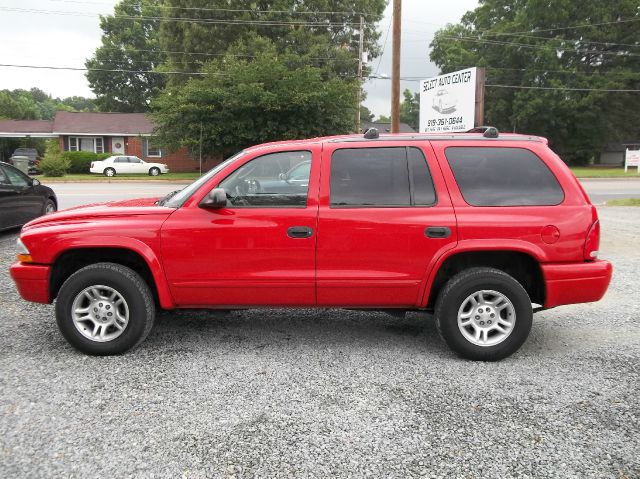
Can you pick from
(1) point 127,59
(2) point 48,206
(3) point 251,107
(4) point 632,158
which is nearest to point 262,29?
(3) point 251,107

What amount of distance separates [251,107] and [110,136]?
56.0 feet

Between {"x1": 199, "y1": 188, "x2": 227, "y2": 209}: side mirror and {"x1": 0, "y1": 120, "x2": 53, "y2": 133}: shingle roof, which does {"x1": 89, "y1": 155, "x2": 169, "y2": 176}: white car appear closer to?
{"x1": 0, "y1": 120, "x2": 53, "y2": 133}: shingle roof

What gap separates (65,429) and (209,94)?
24.7 meters

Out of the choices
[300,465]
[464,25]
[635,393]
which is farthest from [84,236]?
[464,25]

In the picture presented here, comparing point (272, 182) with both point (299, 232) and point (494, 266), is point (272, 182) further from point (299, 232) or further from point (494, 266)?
point (494, 266)

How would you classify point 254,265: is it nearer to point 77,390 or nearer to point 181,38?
point 77,390

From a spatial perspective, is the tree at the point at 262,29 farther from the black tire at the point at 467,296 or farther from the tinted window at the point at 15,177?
the black tire at the point at 467,296

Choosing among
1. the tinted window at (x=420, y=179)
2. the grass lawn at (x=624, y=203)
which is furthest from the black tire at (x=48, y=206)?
the grass lawn at (x=624, y=203)

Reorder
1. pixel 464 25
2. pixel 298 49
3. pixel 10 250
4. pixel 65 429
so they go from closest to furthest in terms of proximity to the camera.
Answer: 1. pixel 65 429
2. pixel 10 250
3. pixel 298 49
4. pixel 464 25

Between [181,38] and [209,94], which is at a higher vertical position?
[181,38]

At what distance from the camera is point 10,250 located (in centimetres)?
836

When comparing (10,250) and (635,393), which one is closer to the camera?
(635,393)

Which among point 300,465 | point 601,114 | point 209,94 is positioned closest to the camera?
point 300,465

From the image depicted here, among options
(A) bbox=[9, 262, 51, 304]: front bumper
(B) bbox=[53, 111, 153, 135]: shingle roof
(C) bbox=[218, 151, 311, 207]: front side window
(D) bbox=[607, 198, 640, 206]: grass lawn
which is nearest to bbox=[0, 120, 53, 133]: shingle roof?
(B) bbox=[53, 111, 153, 135]: shingle roof
